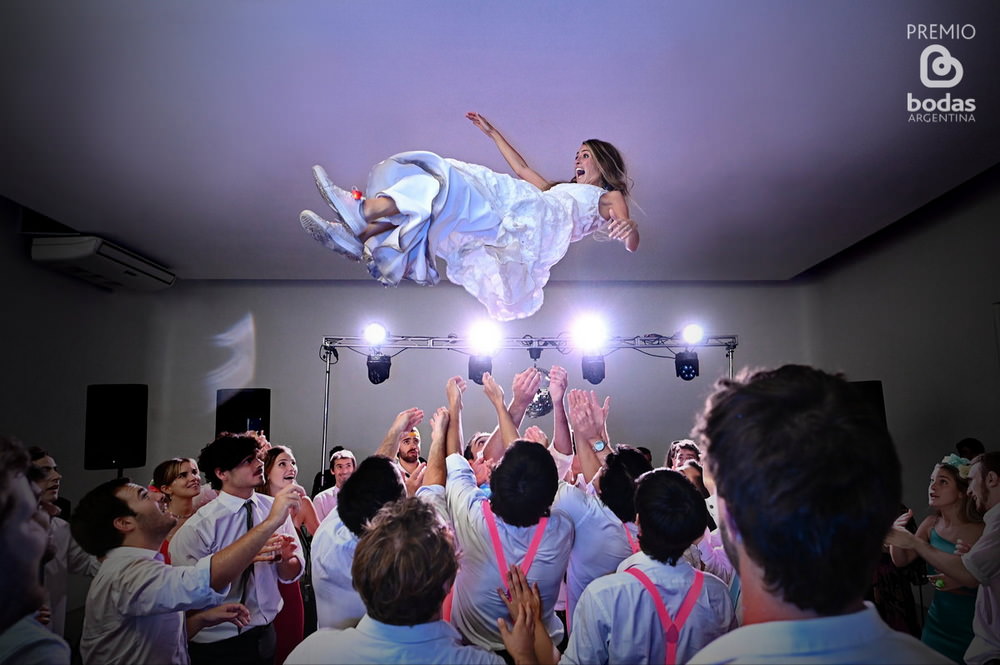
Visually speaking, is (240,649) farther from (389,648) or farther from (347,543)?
(389,648)

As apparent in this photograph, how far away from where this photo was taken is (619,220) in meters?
2.53

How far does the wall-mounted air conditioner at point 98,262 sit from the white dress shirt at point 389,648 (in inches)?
202

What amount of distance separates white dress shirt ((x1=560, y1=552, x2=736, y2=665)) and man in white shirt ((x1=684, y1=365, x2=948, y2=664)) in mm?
834

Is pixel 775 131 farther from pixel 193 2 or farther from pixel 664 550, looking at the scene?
pixel 193 2

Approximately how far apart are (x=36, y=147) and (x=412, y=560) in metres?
3.87

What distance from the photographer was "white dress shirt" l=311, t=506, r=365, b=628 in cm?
227

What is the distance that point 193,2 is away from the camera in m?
2.62

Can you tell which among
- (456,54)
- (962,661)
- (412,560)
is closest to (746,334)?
(962,661)

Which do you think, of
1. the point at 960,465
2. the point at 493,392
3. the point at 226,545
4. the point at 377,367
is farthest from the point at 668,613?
the point at 377,367

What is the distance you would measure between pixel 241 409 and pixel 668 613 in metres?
5.56

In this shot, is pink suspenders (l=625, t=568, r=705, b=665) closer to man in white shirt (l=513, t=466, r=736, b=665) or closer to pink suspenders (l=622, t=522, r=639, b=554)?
man in white shirt (l=513, t=466, r=736, b=665)

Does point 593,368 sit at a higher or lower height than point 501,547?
higher

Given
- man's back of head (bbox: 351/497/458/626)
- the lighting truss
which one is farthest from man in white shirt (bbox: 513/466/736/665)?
the lighting truss

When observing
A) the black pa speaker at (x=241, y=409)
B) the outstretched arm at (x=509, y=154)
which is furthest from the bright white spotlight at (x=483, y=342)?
the outstretched arm at (x=509, y=154)
